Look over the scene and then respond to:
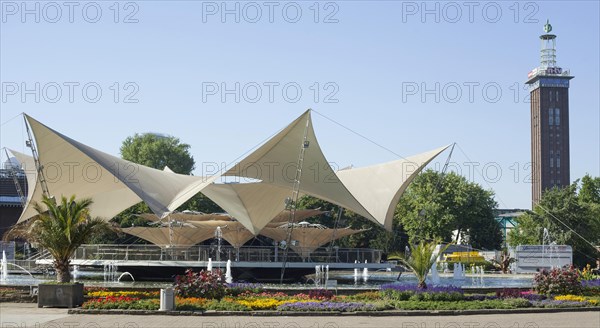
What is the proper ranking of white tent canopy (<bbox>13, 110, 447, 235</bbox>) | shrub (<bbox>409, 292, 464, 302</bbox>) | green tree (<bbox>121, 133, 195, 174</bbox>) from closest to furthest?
1. shrub (<bbox>409, 292, 464, 302</bbox>)
2. white tent canopy (<bbox>13, 110, 447, 235</bbox>)
3. green tree (<bbox>121, 133, 195, 174</bbox>)

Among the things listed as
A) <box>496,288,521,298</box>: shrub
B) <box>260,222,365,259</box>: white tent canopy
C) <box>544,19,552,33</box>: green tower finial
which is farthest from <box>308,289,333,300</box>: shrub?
<box>544,19,552,33</box>: green tower finial

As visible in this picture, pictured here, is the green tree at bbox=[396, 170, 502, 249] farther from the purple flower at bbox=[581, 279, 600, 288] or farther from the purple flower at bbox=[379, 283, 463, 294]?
the purple flower at bbox=[379, 283, 463, 294]

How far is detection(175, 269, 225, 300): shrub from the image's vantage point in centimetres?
Answer: 2542

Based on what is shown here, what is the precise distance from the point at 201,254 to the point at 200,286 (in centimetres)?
1638

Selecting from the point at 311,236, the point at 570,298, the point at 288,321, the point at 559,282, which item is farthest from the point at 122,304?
the point at 311,236

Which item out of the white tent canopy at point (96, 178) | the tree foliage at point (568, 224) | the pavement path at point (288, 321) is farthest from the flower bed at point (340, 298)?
the tree foliage at point (568, 224)

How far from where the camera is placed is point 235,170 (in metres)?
38.4

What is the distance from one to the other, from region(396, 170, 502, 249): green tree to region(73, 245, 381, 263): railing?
78.4 feet

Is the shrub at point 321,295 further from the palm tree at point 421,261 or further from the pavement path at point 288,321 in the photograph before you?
the pavement path at point 288,321

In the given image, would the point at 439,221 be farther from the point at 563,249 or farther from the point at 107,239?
the point at 107,239

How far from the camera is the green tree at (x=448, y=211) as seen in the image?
224 feet

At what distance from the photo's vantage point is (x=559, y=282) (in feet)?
93.3

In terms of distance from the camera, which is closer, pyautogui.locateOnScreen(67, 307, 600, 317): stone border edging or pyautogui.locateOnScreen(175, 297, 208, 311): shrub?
pyautogui.locateOnScreen(67, 307, 600, 317): stone border edging

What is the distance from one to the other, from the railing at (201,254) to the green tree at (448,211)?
23.9 m
